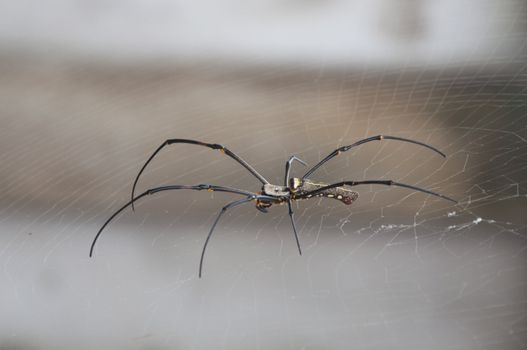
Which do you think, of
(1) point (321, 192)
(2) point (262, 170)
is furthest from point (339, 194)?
(2) point (262, 170)

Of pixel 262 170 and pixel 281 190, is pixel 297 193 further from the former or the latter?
pixel 262 170

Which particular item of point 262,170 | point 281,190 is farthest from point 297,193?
point 262,170

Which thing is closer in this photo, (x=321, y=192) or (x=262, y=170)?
(x=321, y=192)

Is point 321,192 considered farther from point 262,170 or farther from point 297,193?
point 262,170

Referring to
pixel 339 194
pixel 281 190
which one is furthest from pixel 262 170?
pixel 339 194

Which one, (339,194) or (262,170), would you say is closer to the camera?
(339,194)

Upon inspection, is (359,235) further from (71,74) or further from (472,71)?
(71,74)

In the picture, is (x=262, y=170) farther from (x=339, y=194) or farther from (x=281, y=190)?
(x=339, y=194)

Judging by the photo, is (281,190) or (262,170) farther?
(262,170)

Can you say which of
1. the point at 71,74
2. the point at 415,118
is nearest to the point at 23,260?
the point at 71,74
